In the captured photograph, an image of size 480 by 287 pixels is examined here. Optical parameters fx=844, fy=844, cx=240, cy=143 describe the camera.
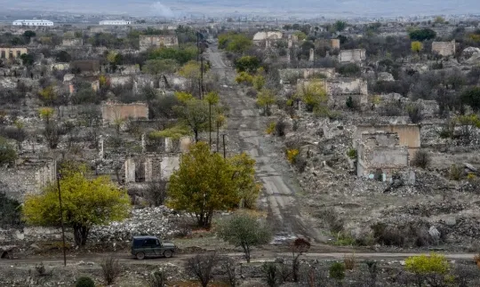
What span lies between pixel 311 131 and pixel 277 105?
8.75m

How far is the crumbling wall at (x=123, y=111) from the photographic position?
3988 centimetres

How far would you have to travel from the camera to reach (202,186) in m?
23.5

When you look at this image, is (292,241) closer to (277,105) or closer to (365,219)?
(365,219)

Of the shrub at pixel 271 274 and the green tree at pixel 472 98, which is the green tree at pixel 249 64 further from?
the shrub at pixel 271 274

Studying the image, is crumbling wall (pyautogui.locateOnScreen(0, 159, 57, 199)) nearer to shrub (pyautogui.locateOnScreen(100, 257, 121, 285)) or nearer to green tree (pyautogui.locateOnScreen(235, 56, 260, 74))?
shrub (pyautogui.locateOnScreen(100, 257, 121, 285))

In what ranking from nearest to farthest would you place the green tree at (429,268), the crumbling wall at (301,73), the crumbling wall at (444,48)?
the green tree at (429,268), the crumbling wall at (301,73), the crumbling wall at (444,48)

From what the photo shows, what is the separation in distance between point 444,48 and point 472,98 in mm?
33799

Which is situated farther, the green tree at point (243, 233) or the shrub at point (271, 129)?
the shrub at point (271, 129)

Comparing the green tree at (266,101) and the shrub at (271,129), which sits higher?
the green tree at (266,101)

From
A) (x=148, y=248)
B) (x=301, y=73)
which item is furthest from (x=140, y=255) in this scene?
(x=301, y=73)

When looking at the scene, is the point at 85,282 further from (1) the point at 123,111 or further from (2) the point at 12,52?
(2) the point at 12,52

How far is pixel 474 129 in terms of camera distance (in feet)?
118

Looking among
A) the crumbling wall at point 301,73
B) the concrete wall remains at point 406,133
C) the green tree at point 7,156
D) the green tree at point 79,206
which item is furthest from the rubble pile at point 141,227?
the crumbling wall at point 301,73

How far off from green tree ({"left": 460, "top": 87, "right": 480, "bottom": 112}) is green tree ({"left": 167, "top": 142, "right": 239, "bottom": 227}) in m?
20.8
